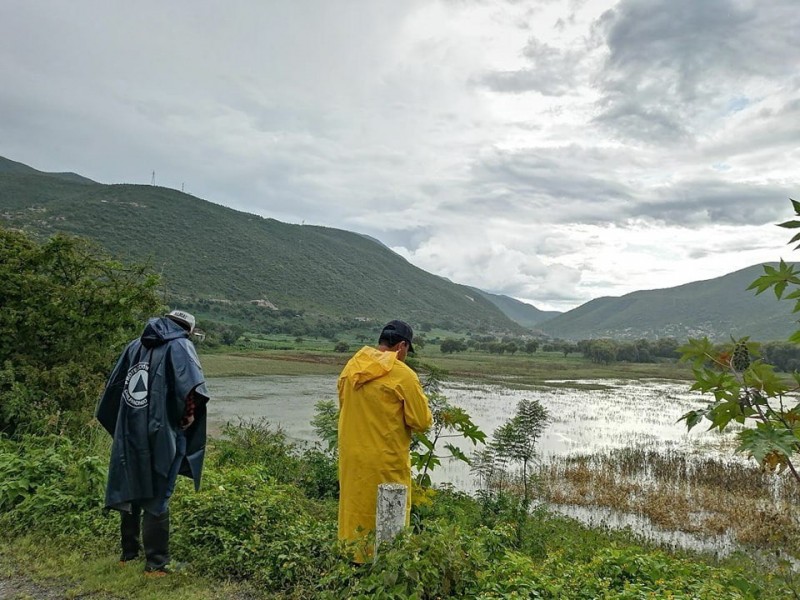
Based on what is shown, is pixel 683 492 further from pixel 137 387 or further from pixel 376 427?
pixel 137 387

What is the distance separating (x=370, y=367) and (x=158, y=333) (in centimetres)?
181

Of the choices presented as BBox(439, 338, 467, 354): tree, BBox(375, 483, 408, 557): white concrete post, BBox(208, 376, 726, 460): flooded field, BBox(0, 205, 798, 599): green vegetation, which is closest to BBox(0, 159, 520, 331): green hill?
BBox(439, 338, 467, 354): tree

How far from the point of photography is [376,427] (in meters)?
3.72

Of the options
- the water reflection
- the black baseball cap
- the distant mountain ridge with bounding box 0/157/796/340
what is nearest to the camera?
the black baseball cap

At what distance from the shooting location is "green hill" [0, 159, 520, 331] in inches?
3792

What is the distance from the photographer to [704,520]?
12555 mm

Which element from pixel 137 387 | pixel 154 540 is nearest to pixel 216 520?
pixel 154 540

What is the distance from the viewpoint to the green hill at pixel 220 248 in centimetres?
9631

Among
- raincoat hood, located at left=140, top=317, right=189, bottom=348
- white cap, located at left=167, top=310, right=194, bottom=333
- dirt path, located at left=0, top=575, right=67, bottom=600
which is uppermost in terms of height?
white cap, located at left=167, top=310, right=194, bottom=333

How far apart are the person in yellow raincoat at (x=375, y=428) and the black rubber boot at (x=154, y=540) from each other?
151cm

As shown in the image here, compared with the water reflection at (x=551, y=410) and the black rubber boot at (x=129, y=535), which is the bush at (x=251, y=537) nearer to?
the black rubber boot at (x=129, y=535)

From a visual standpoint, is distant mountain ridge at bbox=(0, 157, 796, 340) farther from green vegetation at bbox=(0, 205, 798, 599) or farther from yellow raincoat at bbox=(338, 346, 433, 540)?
yellow raincoat at bbox=(338, 346, 433, 540)

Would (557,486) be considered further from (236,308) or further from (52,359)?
(236,308)

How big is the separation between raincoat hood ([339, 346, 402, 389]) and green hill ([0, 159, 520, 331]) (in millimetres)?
81032
